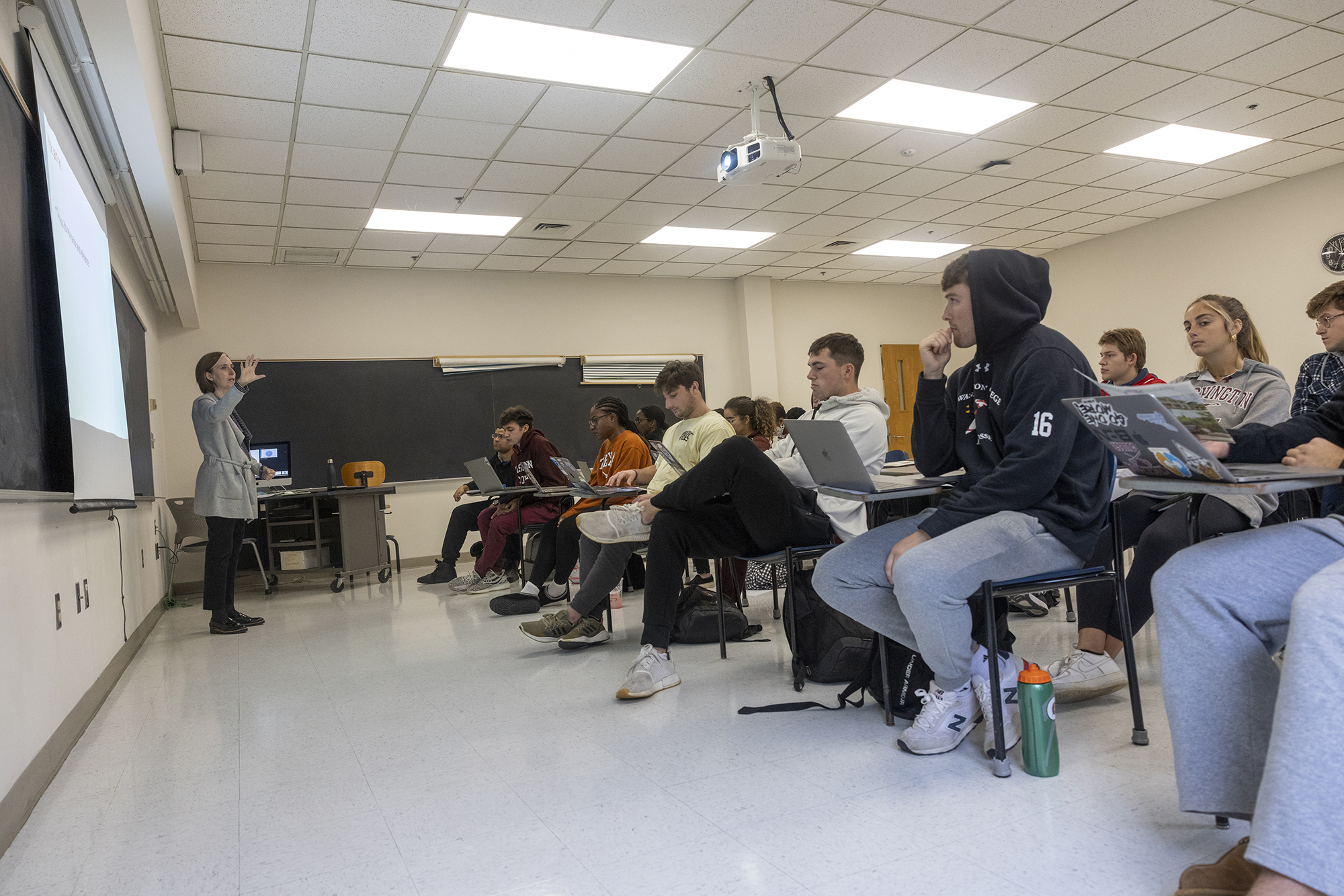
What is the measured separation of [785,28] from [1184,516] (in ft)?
8.80

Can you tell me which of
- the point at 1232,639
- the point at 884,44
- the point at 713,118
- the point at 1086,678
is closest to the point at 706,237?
the point at 713,118

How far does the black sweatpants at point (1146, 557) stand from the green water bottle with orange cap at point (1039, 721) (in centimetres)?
68

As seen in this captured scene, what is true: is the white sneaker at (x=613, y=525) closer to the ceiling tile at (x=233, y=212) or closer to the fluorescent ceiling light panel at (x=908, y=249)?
the ceiling tile at (x=233, y=212)

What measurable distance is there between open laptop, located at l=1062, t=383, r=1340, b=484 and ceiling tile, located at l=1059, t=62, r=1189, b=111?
155 inches

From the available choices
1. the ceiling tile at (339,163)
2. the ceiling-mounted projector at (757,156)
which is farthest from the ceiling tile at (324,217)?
the ceiling-mounted projector at (757,156)

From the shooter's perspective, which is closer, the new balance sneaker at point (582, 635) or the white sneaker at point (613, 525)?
the white sneaker at point (613, 525)

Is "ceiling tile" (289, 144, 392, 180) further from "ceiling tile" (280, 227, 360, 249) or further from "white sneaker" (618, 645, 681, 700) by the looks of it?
"white sneaker" (618, 645, 681, 700)

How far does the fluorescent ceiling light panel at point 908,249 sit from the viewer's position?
7.91 metres

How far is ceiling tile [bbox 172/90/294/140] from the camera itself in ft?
13.5

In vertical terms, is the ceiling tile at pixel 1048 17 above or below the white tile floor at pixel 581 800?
above

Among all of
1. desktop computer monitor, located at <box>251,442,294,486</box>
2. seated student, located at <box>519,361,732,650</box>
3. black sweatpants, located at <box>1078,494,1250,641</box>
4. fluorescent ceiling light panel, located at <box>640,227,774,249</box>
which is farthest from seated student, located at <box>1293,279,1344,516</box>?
desktop computer monitor, located at <box>251,442,294,486</box>

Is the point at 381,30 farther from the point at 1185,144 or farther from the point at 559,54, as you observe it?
the point at 1185,144

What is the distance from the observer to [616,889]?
4.70 ft

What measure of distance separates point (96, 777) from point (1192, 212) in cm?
863
